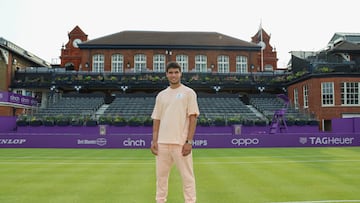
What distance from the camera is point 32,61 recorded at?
156 feet

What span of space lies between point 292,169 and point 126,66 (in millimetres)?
36163

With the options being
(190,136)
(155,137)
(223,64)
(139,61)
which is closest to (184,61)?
(223,64)

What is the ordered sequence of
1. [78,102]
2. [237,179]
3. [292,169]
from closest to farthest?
[237,179]
[292,169]
[78,102]

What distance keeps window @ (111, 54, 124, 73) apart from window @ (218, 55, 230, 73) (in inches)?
541

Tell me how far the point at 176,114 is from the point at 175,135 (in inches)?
12.8

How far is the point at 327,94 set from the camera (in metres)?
31.2

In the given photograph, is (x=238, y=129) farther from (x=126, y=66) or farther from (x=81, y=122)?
(x=126, y=66)

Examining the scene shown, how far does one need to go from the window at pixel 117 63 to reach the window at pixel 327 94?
25.9 metres

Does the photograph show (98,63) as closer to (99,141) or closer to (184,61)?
(184,61)

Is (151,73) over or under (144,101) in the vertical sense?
over

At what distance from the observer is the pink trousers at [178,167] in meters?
4.82

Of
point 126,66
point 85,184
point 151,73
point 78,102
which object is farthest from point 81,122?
point 85,184

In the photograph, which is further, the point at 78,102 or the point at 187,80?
the point at 187,80

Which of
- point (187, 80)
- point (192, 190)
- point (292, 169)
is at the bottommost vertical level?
point (292, 169)
